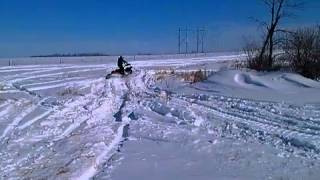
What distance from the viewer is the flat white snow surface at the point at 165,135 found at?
805 cm

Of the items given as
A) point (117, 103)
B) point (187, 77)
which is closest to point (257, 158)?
point (117, 103)

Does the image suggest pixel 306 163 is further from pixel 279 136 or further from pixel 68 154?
pixel 68 154

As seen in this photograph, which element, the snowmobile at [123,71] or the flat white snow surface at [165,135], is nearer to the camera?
the flat white snow surface at [165,135]

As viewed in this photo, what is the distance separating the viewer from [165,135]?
1099 cm

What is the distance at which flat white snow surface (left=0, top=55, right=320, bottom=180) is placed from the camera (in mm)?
8055

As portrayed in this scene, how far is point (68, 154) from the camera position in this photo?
925 centimetres

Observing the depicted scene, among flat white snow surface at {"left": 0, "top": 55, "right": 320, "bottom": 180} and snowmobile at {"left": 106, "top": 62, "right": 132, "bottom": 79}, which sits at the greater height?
snowmobile at {"left": 106, "top": 62, "right": 132, "bottom": 79}

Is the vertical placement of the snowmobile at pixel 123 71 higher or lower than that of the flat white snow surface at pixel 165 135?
higher

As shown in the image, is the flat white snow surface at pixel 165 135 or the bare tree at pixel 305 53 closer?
the flat white snow surface at pixel 165 135

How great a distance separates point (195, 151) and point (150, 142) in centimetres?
123

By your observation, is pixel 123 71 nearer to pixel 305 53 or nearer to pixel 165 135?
pixel 305 53

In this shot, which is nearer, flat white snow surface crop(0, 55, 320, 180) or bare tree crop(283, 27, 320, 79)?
flat white snow surface crop(0, 55, 320, 180)

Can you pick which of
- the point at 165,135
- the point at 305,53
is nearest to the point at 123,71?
the point at 305,53

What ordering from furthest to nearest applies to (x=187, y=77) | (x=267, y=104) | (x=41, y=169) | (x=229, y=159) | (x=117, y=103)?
(x=187, y=77), (x=117, y=103), (x=267, y=104), (x=229, y=159), (x=41, y=169)
